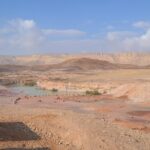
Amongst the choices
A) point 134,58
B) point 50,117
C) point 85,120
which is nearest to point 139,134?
point 85,120

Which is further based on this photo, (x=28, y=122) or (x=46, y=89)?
(x=46, y=89)

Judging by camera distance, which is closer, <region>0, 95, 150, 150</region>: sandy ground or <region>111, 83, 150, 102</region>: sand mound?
<region>0, 95, 150, 150</region>: sandy ground

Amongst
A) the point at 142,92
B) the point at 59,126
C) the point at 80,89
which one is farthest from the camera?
the point at 80,89

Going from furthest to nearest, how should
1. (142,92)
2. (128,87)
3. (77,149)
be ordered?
(128,87) < (142,92) < (77,149)

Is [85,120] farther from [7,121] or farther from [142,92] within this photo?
[142,92]

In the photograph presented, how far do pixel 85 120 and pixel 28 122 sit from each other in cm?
264

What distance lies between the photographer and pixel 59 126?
750 inches

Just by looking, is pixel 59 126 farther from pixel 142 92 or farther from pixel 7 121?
pixel 142 92

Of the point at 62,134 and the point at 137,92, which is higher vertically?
the point at 137,92

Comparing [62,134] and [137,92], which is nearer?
[62,134]

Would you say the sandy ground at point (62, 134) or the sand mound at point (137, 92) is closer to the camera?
the sandy ground at point (62, 134)

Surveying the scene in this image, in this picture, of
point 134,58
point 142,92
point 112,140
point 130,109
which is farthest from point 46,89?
point 134,58

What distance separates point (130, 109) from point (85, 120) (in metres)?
13.2

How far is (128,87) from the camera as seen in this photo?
45375 millimetres
